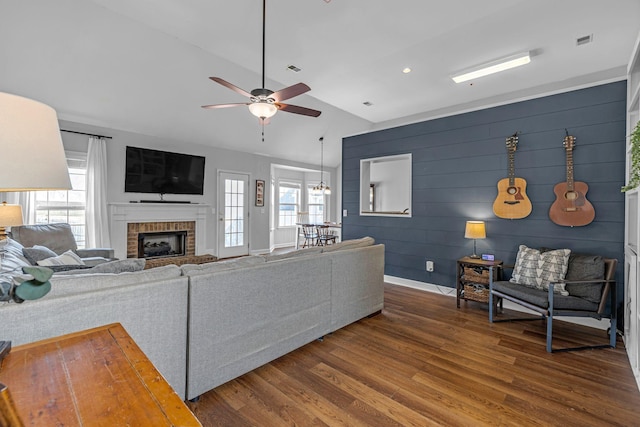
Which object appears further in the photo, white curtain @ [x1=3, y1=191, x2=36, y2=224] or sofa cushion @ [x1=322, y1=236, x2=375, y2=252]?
white curtain @ [x1=3, y1=191, x2=36, y2=224]

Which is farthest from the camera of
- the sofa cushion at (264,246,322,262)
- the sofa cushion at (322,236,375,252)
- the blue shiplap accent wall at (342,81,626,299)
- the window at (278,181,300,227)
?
the window at (278,181,300,227)

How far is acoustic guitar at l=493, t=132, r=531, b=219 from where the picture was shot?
3.66m

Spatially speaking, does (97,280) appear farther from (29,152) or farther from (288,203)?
(288,203)

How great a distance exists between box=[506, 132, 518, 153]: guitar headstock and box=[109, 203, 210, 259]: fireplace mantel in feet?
18.9

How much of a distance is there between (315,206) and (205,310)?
814 centimetres

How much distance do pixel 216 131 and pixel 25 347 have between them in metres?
5.75

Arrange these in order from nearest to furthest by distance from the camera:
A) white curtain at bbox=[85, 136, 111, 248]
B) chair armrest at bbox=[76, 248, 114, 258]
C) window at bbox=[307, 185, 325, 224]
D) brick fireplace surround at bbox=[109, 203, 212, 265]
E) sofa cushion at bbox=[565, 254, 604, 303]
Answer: sofa cushion at bbox=[565, 254, 604, 303] → chair armrest at bbox=[76, 248, 114, 258] → white curtain at bbox=[85, 136, 111, 248] → brick fireplace surround at bbox=[109, 203, 212, 265] → window at bbox=[307, 185, 325, 224]

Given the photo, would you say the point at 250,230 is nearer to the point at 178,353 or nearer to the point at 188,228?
the point at 188,228

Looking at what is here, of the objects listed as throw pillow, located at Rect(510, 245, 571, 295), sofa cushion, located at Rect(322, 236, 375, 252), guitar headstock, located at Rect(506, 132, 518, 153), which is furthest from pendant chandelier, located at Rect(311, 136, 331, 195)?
throw pillow, located at Rect(510, 245, 571, 295)

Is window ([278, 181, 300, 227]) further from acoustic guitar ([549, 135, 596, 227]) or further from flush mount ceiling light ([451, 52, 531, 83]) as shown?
acoustic guitar ([549, 135, 596, 227])

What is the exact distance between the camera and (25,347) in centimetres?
112

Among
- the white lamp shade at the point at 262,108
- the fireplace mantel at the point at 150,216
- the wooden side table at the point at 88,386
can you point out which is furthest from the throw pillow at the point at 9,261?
the fireplace mantel at the point at 150,216

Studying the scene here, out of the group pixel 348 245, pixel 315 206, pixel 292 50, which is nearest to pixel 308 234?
pixel 315 206

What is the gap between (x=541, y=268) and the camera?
3.17m
